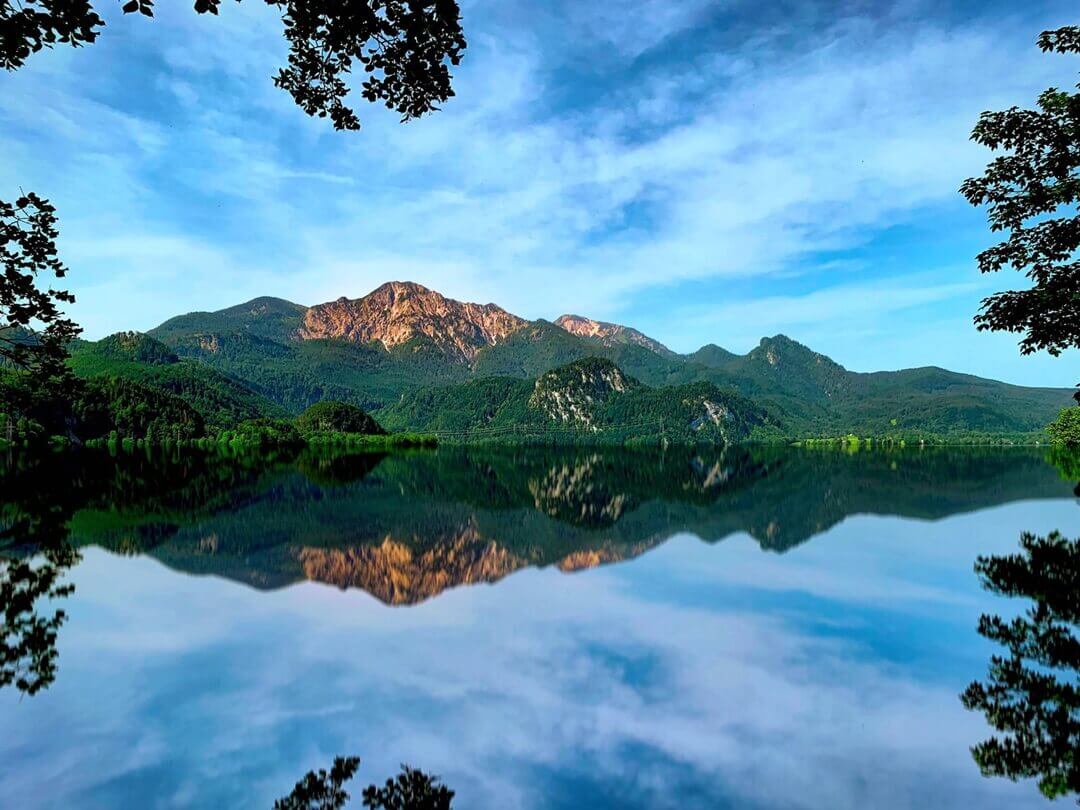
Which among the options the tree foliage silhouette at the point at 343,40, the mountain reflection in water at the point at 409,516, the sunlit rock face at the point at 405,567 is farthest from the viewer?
the mountain reflection in water at the point at 409,516

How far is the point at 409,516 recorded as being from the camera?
42.8 m

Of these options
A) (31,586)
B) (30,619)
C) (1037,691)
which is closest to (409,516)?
(31,586)

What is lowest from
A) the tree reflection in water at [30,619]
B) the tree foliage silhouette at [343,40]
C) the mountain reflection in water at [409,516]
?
the mountain reflection in water at [409,516]

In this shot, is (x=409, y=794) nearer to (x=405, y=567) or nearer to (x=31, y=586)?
(x=405, y=567)

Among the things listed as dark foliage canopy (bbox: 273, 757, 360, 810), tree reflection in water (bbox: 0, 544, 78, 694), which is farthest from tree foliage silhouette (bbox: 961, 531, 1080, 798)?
tree reflection in water (bbox: 0, 544, 78, 694)

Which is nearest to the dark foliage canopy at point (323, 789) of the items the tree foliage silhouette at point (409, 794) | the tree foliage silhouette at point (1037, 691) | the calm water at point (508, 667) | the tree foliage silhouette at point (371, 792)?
the tree foliage silhouette at point (371, 792)

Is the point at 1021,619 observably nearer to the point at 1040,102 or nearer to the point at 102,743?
the point at 1040,102

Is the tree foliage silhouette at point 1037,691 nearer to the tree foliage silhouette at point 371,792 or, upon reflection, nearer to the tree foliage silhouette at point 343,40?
the tree foliage silhouette at point 371,792

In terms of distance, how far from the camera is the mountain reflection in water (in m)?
27.3

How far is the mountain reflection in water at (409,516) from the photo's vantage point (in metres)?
27.3

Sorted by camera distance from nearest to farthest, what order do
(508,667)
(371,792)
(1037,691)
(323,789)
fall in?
1. (371,792)
2. (323,789)
3. (1037,691)
4. (508,667)

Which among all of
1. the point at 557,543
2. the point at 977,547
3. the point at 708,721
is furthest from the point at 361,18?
the point at 977,547

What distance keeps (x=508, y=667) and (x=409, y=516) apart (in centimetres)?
2875

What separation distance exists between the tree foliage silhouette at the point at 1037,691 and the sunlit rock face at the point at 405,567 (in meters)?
16.9
